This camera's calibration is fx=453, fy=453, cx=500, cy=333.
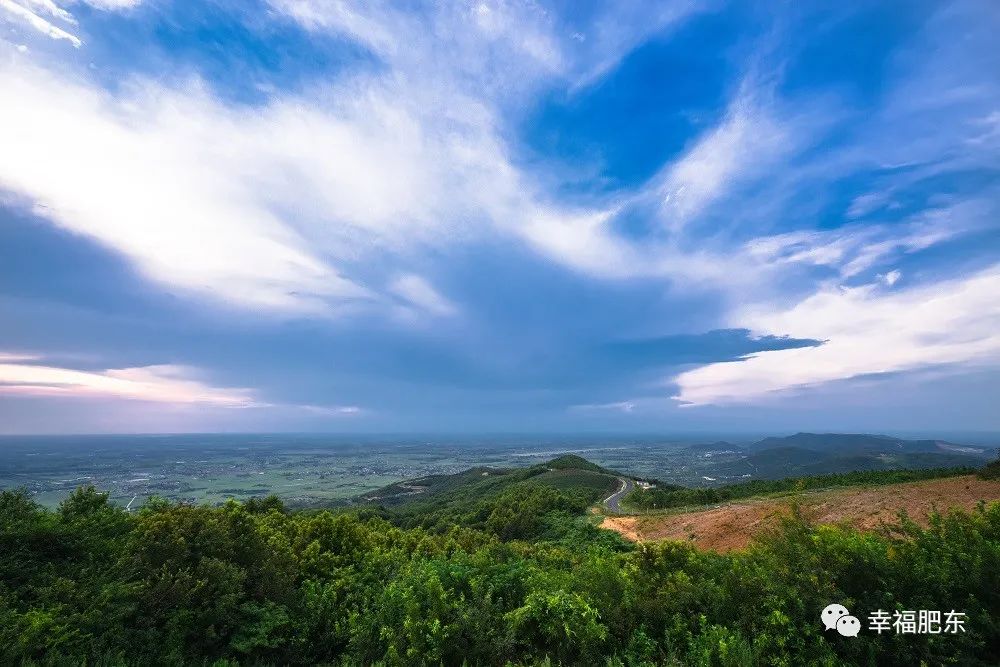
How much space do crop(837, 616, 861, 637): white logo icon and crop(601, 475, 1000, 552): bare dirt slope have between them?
42.7ft

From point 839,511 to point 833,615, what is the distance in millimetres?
24666

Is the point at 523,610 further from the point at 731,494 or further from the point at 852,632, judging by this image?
the point at 731,494

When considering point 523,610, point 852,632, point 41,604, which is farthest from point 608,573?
point 41,604

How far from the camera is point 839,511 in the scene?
27703 millimetres

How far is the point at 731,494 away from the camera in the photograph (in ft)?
165

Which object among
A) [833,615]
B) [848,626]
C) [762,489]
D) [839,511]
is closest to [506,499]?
[762,489]

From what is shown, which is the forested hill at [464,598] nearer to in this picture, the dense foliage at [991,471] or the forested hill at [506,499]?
the dense foliage at [991,471]

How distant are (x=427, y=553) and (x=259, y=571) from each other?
7272 millimetres

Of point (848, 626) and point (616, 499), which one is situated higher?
point (848, 626)

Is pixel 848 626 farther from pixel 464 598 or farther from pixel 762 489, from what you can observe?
pixel 762 489

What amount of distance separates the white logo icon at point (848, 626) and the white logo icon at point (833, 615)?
4 centimetres

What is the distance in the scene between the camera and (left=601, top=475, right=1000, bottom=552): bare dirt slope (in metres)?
24.2

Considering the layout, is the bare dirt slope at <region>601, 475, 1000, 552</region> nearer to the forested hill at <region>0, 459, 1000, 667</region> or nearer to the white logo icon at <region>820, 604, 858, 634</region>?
the forested hill at <region>0, 459, 1000, 667</region>

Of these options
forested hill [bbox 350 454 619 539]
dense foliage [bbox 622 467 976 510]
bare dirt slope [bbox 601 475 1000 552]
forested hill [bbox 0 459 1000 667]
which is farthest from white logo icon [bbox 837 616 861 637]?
dense foliage [bbox 622 467 976 510]
